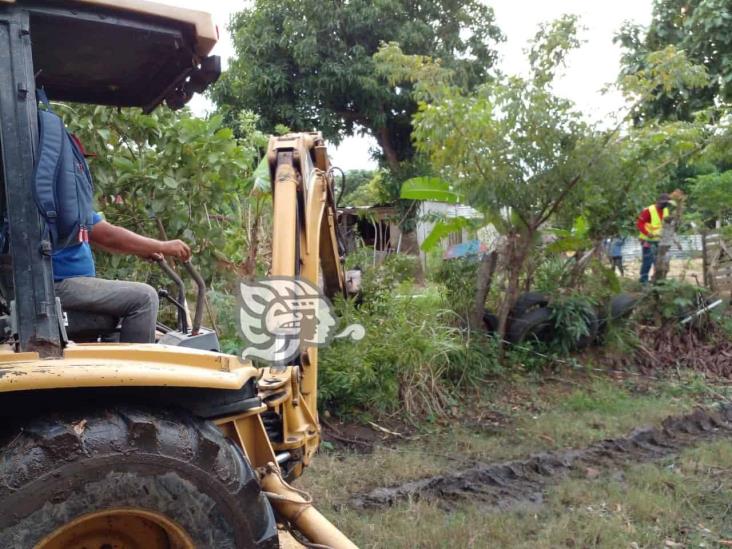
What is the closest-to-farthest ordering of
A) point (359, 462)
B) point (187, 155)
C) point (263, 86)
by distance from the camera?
1. point (359, 462)
2. point (187, 155)
3. point (263, 86)

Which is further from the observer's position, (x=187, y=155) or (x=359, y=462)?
(x=187, y=155)

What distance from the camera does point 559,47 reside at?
22.2ft

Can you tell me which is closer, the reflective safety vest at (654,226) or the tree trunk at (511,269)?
the tree trunk at (511,269)

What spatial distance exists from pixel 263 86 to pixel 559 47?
9.78 m

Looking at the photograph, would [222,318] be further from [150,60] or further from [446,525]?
[150,60]

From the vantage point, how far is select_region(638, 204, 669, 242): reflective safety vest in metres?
8.91

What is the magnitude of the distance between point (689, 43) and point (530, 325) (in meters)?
6.82

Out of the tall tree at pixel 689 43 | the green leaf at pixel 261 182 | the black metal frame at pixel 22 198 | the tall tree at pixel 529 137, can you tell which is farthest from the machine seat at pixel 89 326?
the tall tree at pixel 689 43

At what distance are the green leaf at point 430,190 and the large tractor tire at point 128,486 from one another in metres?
5.94

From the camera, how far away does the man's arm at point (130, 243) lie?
10.1ft

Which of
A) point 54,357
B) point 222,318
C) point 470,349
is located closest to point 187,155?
point 222,318

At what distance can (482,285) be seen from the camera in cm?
745

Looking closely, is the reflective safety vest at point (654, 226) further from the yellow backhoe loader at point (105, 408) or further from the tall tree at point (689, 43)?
the yellow backhoe loader at point (105, 408)

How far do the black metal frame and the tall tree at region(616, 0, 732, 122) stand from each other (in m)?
9.50
